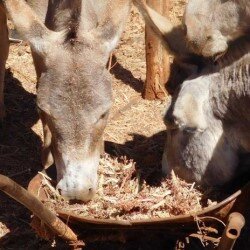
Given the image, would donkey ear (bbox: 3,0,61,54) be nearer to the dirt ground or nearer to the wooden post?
the dirt ground

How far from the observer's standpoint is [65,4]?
4281 millimetres

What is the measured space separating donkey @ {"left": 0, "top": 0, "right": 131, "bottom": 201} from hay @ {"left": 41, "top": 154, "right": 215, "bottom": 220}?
89 mm

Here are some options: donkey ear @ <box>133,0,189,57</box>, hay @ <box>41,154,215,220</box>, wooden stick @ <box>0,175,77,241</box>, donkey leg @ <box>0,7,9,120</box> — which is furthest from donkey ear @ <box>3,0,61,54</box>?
donkey leg @ <box>0,7,9,120</box>

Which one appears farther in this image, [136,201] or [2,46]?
[2,46]

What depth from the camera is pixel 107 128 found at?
19.1 ft

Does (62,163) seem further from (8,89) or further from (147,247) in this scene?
(8,89)

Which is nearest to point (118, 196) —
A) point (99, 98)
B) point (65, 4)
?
point (99, 98)

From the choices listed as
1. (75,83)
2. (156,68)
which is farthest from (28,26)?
(156,68)

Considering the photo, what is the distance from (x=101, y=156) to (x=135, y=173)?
281mm

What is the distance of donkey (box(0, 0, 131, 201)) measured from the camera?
12.5 ft

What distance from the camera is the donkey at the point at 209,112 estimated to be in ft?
12.1

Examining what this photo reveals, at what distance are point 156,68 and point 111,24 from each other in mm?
2062

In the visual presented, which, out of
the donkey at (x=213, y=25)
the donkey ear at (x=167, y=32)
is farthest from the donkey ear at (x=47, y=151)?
the donkey at (x=213, y=25)

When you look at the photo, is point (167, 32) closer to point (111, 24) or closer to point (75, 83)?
point (111, 24)
